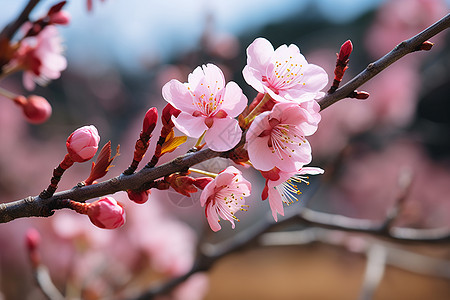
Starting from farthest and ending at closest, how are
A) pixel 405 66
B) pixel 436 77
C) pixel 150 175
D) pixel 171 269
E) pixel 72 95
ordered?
pixel 72 95 < pixel 405 66 < pixel 436 77 < pixel 171 269 < pixel 150 175

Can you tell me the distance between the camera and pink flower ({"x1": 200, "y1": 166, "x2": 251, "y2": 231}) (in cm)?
48

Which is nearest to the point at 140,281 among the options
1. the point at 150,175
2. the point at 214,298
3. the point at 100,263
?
the point at 100,263

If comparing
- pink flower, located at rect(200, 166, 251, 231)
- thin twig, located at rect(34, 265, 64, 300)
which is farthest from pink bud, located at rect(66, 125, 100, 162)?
thin twig, located at rect(34, 265, 64, 300)

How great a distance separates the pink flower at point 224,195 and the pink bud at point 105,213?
10 centimetres

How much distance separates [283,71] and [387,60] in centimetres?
12

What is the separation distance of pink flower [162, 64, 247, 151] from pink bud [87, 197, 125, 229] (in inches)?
4.4

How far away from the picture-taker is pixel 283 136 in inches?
19.9

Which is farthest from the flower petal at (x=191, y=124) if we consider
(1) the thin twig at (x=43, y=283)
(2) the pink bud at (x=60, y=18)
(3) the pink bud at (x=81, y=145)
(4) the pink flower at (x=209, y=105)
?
(1) the thin twig at (x=43, y=283)

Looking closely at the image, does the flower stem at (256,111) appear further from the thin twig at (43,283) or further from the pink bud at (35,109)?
the thin twig at (43,283)

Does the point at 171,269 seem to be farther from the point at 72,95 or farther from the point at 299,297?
the point at 299,297

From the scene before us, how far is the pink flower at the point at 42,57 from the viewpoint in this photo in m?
0.83

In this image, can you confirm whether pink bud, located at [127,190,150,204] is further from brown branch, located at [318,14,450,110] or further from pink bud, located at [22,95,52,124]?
pink bud, located at [22,95,52,124]

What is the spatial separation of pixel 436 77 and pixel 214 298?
260 cm

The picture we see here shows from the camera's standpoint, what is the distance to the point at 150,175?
1.50ft
